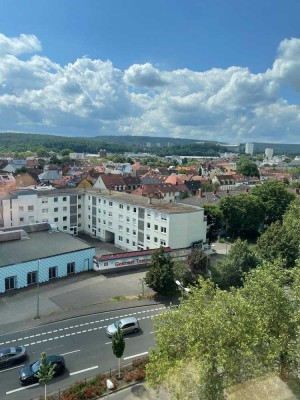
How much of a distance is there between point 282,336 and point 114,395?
10.5 metres

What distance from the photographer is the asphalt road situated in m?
22.7

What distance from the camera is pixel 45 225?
166 feet

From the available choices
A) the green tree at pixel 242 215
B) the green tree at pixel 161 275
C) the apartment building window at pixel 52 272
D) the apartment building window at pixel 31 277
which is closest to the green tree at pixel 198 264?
the green tree at pixel 161 275

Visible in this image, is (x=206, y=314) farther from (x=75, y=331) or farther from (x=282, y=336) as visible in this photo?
(x=75, y=331)

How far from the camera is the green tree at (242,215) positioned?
62.7 metres

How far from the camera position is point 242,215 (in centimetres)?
6275

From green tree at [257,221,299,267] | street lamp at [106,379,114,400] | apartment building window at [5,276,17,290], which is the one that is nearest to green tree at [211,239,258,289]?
green tree at [257,221,299,267]

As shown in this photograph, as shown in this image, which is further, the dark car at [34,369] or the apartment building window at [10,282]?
the apartment building window at [10,282]

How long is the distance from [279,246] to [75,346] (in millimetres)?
27018

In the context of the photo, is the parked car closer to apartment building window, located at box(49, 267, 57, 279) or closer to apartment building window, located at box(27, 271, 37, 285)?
apartment building window, located at box(27, 271, 37, 285)

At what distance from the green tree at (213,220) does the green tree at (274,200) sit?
13319 millimetres

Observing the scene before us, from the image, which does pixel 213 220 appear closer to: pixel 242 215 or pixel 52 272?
pixel 242 215

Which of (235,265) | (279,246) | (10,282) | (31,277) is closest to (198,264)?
(235,265)

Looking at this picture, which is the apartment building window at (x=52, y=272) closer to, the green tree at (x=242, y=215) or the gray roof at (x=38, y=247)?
the gray roof at (x=38, y=247)
